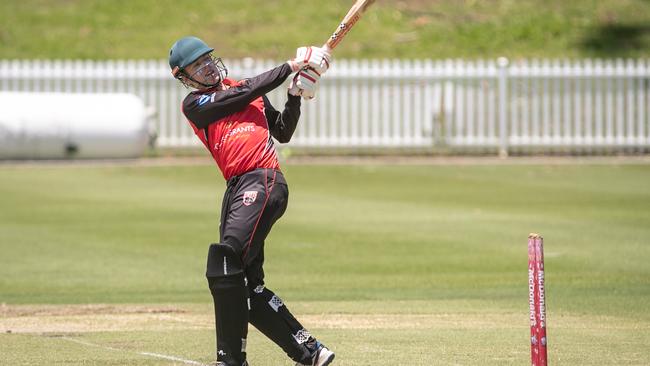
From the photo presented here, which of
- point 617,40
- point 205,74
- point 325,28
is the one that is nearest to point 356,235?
point 205,74

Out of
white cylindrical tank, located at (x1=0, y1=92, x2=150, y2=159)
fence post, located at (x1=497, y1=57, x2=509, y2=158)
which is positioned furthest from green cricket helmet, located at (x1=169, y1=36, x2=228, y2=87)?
fence post, located at (x1=497, y1=57, x2=509, y2=158)

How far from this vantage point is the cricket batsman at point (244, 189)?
21.1 ft

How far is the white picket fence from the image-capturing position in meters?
22.2

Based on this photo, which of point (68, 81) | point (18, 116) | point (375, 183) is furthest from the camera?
point (68, 81)

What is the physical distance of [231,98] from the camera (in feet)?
21.7

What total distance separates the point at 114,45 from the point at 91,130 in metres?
6.46

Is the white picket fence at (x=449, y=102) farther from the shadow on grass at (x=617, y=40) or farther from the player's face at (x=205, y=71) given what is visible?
the player's face at (x=205, y=71)

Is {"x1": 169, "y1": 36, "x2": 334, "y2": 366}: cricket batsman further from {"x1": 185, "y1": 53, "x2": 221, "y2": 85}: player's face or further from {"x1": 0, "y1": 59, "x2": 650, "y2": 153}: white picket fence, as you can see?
{"x1": 0, "y1": 59, "x2": 650, "y2": 153}: white picket fence

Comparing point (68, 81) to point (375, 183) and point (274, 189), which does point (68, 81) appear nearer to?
point (375, 183)

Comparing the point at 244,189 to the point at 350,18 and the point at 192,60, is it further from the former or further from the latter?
the point at 350,18

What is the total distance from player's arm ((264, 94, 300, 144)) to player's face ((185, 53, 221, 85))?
34cm

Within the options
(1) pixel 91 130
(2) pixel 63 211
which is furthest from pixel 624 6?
(2) pixel 63 211

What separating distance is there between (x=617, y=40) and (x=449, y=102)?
6377 millimetres

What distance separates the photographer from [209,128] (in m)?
6.79
